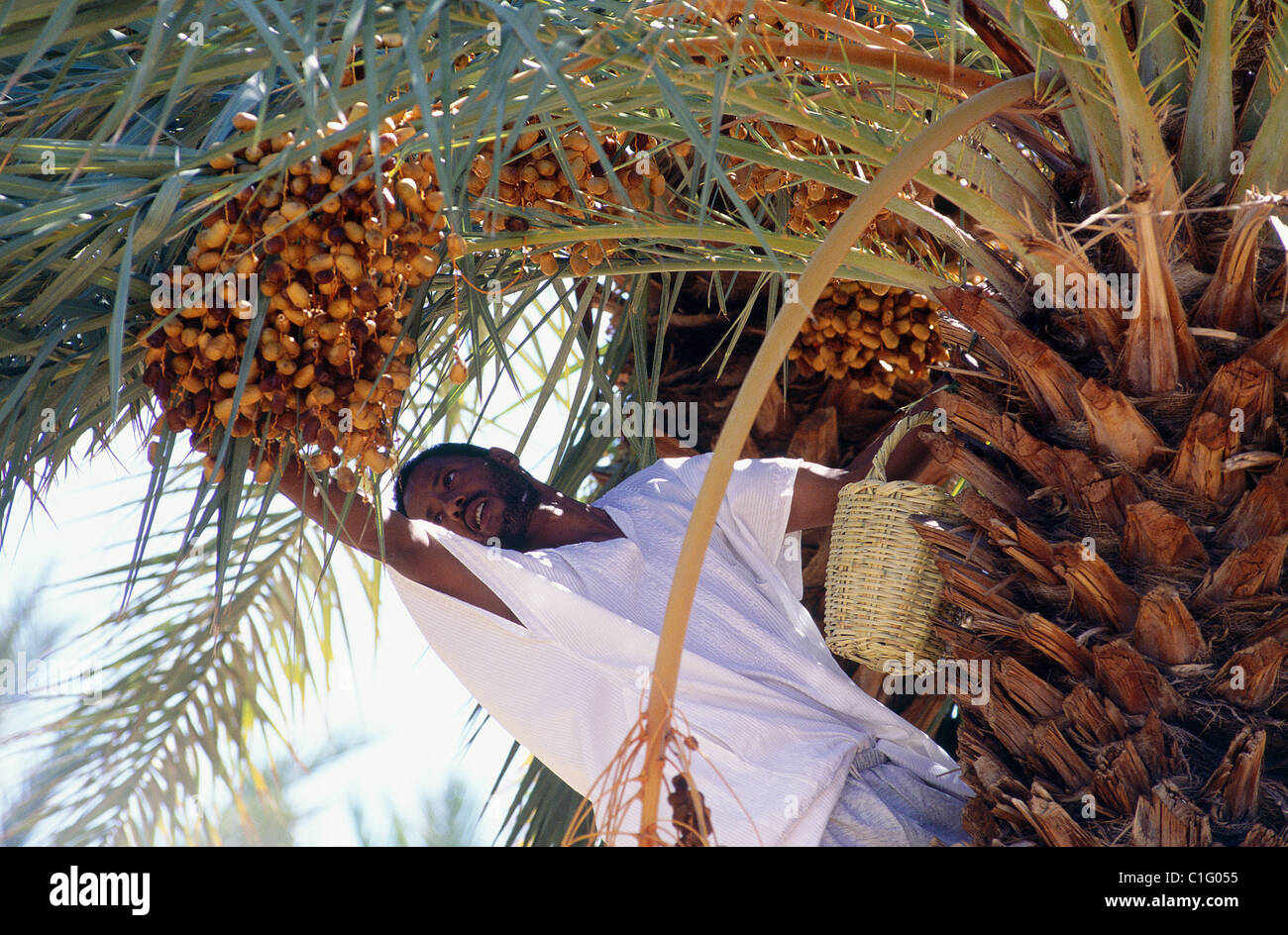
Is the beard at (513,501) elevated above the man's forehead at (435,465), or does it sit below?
below

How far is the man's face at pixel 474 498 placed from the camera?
2600 mm

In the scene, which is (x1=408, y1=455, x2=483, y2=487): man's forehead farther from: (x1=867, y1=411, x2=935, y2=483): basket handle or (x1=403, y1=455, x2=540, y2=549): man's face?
(x1=867, y1=411, x2=935, y2=483): basket handle

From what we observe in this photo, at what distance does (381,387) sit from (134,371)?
50 cm

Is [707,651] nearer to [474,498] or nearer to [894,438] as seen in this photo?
[894,438]

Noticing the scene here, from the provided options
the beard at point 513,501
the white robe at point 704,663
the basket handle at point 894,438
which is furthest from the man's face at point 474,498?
the basket handle at point 894,438

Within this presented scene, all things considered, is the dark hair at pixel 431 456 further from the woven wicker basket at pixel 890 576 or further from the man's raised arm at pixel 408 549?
the woven wicker basket at pixel 890 576

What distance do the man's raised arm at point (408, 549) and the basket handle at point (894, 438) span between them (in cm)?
66

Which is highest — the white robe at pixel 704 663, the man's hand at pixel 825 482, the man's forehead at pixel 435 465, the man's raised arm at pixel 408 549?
the man's forehead at pixel 435 465

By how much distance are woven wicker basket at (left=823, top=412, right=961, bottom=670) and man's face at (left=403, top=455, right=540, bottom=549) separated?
2.47 ft

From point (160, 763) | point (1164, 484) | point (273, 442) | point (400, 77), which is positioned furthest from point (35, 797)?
point (1164, 484)

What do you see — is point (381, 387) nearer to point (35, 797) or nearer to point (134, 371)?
point (134, 371)

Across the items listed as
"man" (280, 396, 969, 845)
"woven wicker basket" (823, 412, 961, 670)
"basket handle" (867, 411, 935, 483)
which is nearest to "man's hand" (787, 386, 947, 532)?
"man" (280, 396, 969, 845)

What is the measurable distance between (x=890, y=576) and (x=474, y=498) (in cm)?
92

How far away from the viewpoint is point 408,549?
2.26 meters
